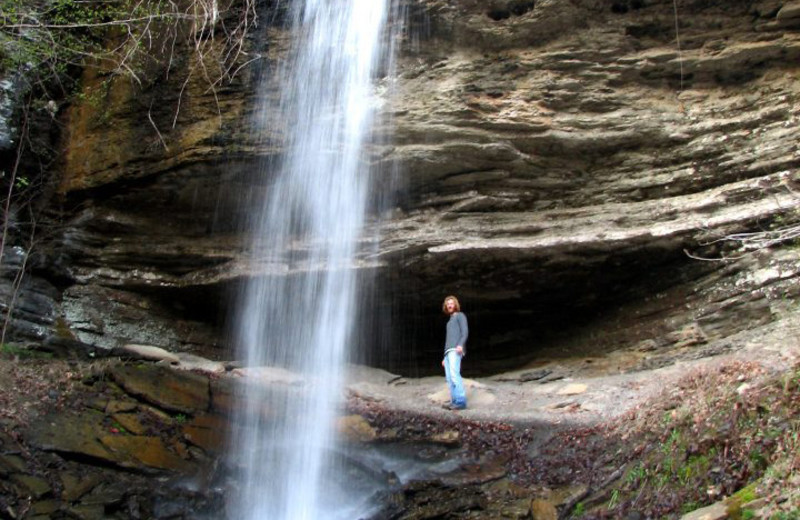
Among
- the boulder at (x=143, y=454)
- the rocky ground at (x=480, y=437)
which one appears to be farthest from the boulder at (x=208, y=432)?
the boulder at (x=143, y=454)

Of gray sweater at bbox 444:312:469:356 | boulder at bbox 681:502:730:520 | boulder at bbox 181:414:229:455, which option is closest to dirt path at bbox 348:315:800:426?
gray sweater at bbox 444:312:469:356

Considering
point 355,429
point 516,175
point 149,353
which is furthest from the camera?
point 516,175

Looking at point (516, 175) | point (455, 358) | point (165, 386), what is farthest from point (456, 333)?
point (165, 386)

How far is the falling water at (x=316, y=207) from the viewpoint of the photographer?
413 inches

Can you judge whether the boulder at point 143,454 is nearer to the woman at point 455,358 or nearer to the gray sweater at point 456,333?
the woman at point 455,358

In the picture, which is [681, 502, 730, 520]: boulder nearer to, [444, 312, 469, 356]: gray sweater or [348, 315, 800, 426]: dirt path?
[348, 315, 800, 426]: dirt path

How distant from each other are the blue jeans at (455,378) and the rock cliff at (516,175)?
1.90 meters

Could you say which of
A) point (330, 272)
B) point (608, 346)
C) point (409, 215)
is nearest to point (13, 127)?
point (330, 272)

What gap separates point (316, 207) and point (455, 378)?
3.62m

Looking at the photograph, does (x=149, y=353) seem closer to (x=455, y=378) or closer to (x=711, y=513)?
(x=455, y=378)

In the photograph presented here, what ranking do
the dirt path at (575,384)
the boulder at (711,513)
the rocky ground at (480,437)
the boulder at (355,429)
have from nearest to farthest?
the boulder at (711,513) → the rocky ground at (480,437) → the dirt path at (575,384) → the boulder at (355,429)

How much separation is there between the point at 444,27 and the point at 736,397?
673 cm

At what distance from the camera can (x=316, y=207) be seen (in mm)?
10727

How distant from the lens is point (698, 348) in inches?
350
